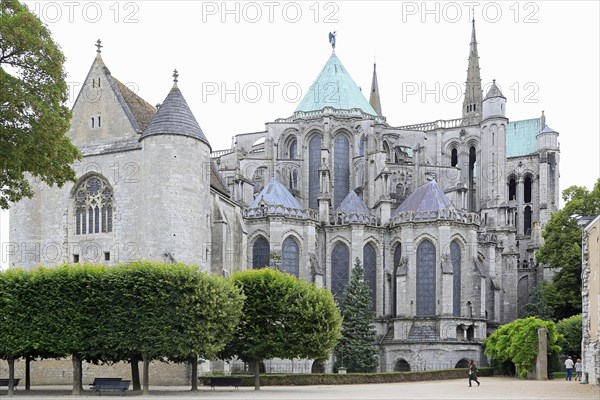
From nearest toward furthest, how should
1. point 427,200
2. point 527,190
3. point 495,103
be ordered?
point 427,200, point 495,103, point 527,190

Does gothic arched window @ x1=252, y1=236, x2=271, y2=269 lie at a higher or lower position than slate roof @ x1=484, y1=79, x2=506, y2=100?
lower

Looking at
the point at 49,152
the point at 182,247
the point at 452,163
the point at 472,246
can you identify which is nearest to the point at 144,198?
the point at 182,247

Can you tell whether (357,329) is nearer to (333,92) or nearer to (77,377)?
(333,92)

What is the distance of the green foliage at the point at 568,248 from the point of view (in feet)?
225

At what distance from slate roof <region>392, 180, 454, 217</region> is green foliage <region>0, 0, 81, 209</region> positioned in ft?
141

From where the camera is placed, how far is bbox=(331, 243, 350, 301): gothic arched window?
234 ft

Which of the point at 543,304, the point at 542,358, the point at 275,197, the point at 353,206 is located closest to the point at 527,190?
the point at 543,304

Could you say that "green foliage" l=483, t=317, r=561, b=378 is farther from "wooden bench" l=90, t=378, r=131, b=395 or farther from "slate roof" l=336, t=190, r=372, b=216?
"wooden bench" l=90, t=378, r=131, b=395

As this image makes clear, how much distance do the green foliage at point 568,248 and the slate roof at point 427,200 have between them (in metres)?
8.95

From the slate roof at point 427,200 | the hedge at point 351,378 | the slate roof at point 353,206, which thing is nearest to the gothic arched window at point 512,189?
the slate roof at point 427,200

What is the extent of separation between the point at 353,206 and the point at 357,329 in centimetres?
1118

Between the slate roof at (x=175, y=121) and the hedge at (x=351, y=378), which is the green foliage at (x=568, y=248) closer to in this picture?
the hedge at (x=351, y=378)

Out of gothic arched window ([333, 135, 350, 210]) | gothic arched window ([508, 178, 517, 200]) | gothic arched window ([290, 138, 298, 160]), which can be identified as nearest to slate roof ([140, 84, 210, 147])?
gothic arched window ([333, 135, 350, 210])

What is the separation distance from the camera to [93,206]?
52.5 meters
